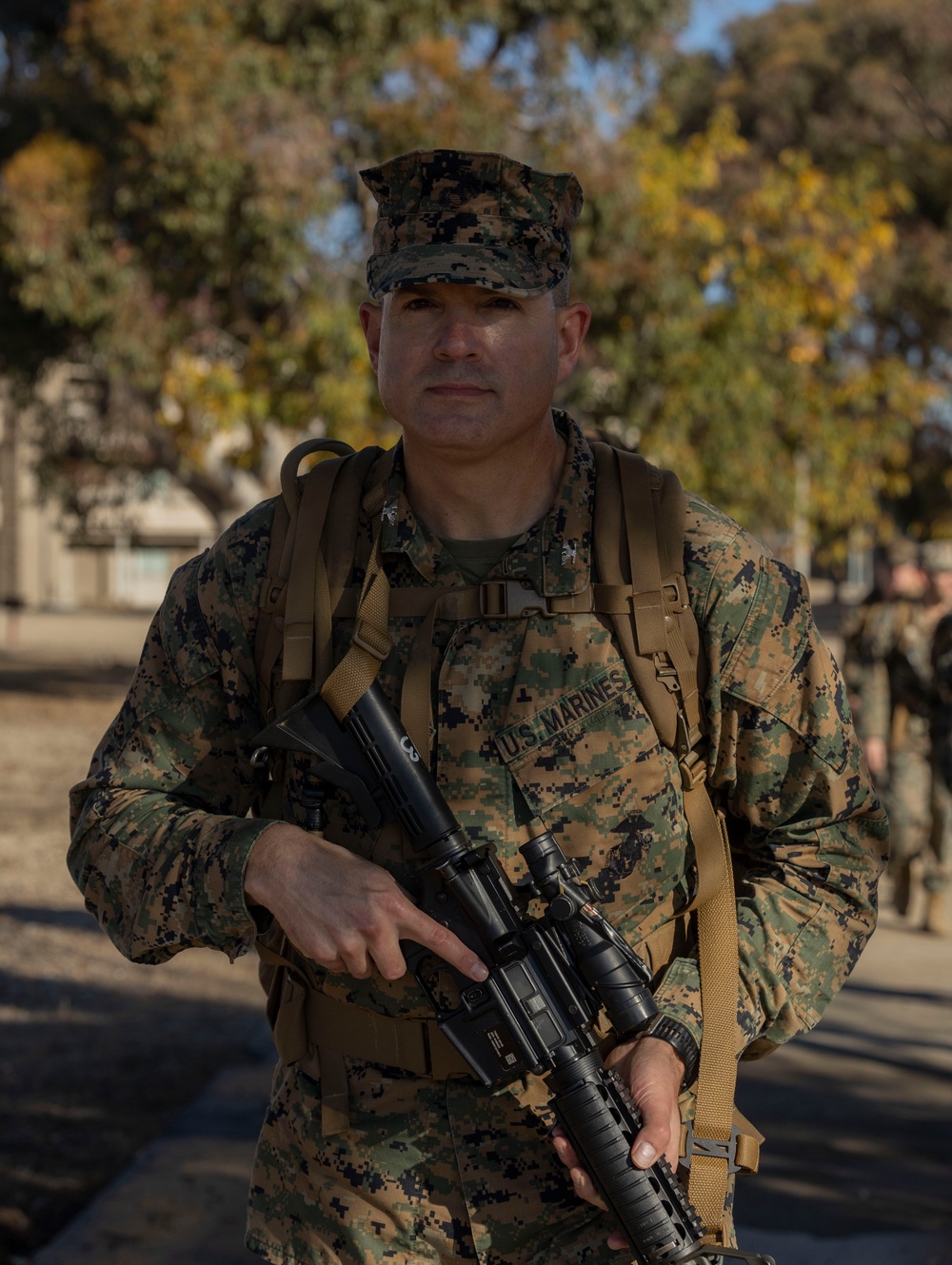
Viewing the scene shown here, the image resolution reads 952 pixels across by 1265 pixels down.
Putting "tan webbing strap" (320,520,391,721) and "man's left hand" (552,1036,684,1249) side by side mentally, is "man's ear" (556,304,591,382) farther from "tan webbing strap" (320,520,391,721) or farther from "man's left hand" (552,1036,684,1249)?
"man's left hand" (552,1036,684,1249)

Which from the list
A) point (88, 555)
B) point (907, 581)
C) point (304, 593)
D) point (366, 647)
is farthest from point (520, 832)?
point (88, 555)

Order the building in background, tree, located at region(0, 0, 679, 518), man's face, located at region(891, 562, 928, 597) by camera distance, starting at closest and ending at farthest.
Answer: man's face, located at region(891, 562, 928, 597)
tree, located at region(0, 0, 679, 518)
the building in background

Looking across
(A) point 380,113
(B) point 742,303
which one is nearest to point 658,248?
(B) point 742,303

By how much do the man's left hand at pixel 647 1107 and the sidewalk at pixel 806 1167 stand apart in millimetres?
2364

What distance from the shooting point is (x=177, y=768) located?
2.08 meters

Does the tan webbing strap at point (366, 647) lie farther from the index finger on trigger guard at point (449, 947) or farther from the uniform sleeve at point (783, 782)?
the uniform sleeve at point (783, 782)

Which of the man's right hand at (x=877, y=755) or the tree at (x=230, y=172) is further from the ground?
the tree at (x=230, y=172)

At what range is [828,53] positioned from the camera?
69.5 ft

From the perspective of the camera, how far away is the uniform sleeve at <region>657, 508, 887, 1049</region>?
1.96 meters

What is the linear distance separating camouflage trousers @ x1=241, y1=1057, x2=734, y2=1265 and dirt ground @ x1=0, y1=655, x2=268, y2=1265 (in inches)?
91.9

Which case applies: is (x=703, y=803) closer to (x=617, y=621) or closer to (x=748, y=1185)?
(x=617, y=621)

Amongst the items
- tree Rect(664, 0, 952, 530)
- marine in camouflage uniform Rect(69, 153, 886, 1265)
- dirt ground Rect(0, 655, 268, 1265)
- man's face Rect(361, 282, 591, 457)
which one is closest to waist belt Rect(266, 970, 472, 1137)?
marine in camouflage uniform Rect(69, 153, 886, 1265)

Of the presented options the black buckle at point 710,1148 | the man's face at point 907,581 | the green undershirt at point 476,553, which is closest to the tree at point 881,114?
the man's face at point 907,581

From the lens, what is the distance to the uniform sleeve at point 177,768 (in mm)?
1937
